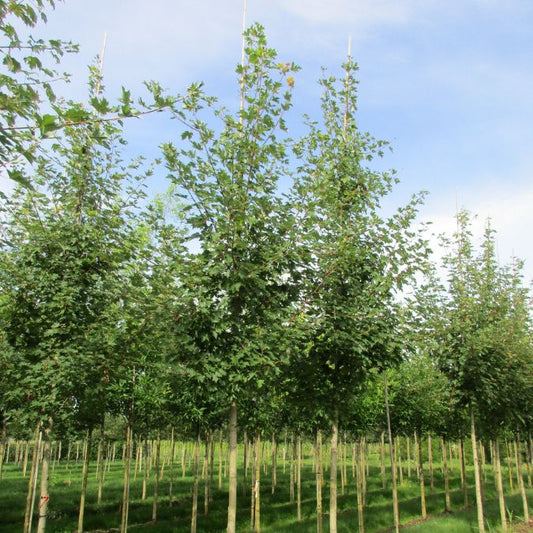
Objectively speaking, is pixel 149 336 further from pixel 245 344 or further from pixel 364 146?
pixel 364 146

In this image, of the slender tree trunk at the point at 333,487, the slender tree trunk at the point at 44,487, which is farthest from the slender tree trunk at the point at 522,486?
the slender tree trunk at the point at 44,487

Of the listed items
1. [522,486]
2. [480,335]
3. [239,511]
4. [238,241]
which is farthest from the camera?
[239,511]

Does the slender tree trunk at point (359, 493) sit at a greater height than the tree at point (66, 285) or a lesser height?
lesser

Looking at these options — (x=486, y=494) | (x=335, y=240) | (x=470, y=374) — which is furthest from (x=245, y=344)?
(x=486, y=494)

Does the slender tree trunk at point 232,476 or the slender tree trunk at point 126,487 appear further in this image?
the slender tree trunk at point 126,487

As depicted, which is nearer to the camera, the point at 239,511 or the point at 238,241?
the point at 238,241

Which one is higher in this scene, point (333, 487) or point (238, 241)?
point (238, 241)

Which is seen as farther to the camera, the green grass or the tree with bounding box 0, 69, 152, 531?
the green grass

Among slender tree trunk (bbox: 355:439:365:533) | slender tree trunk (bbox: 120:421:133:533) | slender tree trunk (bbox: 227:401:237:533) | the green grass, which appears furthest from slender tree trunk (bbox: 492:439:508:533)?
slender tree trunk (bbox: 227:401:237:533)

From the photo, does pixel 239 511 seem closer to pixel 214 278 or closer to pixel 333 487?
pixel 333 487

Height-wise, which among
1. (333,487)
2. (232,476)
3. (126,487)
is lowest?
(126,487)

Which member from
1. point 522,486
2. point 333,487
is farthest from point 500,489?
point 333,487

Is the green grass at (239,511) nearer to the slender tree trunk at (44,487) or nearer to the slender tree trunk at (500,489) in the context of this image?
the slender tree trunk at (500,489)

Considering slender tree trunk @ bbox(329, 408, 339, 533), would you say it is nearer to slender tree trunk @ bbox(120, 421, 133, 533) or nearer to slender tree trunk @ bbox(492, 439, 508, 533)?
slender tree trunk @ bbox(120, 421, 133, 533)
